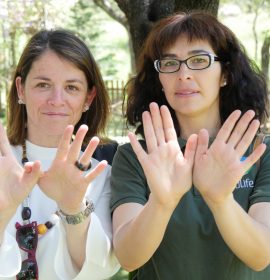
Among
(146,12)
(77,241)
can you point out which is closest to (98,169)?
(77,241)

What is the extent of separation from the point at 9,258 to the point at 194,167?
861 mm

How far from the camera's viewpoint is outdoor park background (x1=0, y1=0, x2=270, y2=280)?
491 inches

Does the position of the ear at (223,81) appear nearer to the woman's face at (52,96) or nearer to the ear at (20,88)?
the woman's face at (52,96)

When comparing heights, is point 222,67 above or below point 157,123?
above

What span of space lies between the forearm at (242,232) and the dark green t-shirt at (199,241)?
143mm

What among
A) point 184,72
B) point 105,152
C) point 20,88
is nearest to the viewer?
point 184,72

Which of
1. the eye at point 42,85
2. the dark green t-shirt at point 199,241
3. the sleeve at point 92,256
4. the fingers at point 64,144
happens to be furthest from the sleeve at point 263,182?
the eye at point 42,85

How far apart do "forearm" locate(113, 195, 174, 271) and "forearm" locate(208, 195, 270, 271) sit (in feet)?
0.66

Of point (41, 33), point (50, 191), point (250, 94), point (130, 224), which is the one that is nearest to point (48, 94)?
point (41, 33)

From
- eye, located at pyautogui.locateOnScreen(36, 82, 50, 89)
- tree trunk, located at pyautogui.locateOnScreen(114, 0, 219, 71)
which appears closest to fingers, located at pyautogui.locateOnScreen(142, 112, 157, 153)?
eye, located at pyautogui.locateOnScreen(36, 82, 50, 89)

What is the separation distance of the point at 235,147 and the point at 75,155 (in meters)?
0.60

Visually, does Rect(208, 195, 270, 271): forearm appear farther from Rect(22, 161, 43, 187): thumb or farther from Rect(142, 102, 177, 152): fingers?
Rect(22, 161, 43, 187): thumb

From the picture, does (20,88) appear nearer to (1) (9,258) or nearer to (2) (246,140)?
(1) (9,258)

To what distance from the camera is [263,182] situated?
203 cm
